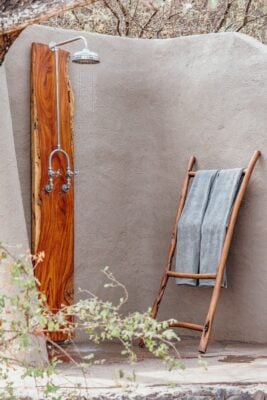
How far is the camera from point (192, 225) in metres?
4.68

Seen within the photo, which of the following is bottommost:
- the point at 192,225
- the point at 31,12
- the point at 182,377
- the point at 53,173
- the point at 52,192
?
the point at 182,377

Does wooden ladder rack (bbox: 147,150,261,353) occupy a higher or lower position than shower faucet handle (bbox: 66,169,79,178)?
lower

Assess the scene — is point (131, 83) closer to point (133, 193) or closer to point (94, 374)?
point (133, 193)

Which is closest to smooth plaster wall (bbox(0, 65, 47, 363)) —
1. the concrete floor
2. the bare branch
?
the concrete floor

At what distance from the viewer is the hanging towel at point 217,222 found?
4516 mm

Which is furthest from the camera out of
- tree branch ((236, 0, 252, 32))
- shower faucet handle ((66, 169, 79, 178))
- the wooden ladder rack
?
tree branch ((236, 0, 252, 32))

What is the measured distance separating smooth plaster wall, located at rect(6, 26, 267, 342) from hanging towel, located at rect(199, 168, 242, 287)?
15 cm

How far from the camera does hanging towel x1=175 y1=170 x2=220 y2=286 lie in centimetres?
466

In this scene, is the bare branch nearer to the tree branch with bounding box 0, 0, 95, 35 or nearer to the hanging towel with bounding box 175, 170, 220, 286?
the hanging towel with bounding box 175, 170, 220, 286

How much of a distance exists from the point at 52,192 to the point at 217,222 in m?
0.96

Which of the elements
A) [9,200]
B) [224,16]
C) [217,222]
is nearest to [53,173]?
[9,200]

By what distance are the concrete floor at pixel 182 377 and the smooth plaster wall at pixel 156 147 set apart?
1.77ft

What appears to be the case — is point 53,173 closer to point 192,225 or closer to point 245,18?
point 192,225

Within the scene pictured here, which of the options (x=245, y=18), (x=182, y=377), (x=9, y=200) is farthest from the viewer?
(x=245, y=18)
